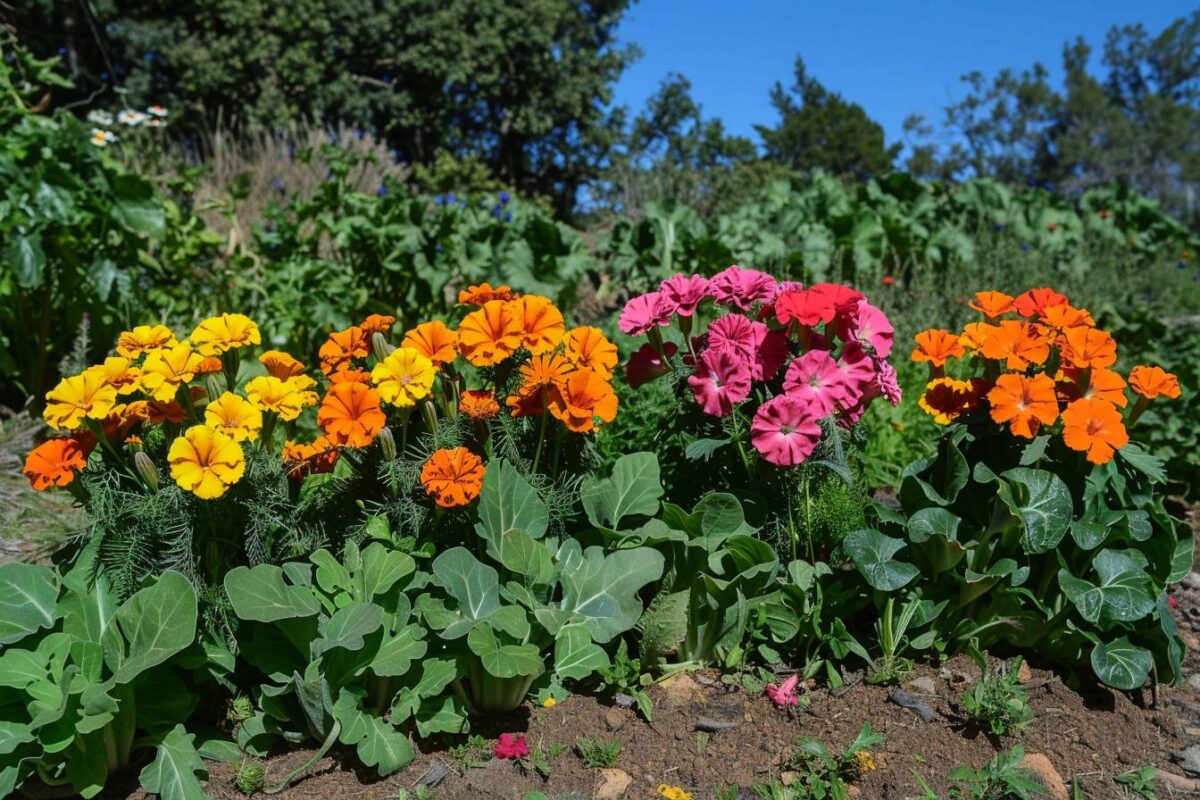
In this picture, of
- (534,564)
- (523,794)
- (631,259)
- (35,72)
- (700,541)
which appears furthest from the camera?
(631,259)

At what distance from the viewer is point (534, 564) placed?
2.21 m

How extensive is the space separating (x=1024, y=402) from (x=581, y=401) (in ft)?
3.57

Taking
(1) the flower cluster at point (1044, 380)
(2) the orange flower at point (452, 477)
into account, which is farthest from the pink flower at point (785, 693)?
(2) the orange flower at point (452, 477)

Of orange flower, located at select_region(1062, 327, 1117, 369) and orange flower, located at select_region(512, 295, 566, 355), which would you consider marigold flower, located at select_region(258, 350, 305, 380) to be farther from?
orange flower, located at select_region(1062, 327, 1117, 369)

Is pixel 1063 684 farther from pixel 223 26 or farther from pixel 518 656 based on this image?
pixel 223 26

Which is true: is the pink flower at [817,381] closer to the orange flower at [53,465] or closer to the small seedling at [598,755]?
the small seedling at [598,755]

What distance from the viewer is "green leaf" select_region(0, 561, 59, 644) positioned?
2.04 meters

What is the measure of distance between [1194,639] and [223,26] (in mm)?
20506

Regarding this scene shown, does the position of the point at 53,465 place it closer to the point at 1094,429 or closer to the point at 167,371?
the point at 167,371

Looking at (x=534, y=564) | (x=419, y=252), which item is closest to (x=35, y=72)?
(x=419, y=252)

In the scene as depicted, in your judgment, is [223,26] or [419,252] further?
[223,26]

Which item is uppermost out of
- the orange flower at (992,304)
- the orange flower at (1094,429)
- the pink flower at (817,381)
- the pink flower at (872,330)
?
the orange flower at (992,304)

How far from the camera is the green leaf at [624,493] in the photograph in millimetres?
2465

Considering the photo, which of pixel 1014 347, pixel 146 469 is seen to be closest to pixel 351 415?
pixel 146 469
